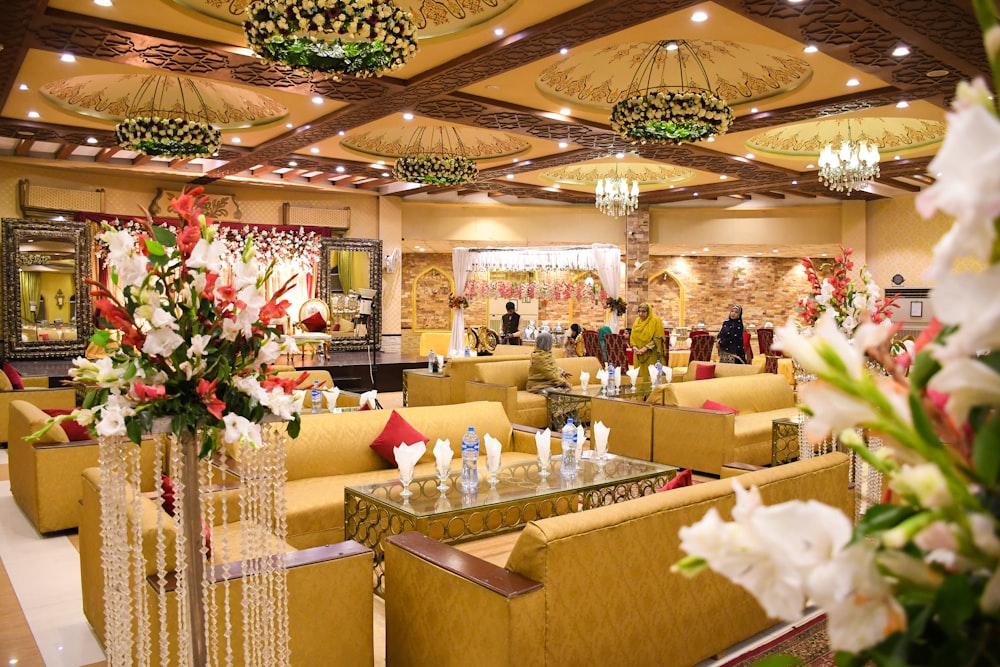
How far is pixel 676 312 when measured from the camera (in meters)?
18.2

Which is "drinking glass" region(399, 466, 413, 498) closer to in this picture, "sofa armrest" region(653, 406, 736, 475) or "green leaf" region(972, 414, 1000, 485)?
"sofa armrest" region(653, 406, 736, 475)

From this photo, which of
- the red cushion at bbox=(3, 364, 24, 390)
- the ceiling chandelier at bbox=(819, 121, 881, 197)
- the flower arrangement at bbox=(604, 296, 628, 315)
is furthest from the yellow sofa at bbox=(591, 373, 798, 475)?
the flower arrangement at bbox=(604, 296, 628, 315)

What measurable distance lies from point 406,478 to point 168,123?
19.4 ft

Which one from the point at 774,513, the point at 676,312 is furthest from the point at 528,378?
the point at 676,312

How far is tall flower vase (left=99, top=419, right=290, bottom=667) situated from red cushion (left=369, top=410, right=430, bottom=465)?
2178mm

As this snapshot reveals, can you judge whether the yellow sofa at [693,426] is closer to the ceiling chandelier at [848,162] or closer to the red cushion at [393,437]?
the red cushion at [393,437]

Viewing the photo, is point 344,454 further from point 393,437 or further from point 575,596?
point 575,596

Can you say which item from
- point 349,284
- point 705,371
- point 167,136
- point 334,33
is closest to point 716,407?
point 705,371

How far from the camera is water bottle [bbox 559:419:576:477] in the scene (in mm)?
4762

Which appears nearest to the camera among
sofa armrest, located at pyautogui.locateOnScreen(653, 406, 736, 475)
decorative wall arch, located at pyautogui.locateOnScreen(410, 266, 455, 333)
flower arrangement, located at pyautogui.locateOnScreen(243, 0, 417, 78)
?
flower arrangement, located at pyautogui.locateOnScreen(243, 0, 417, 78)

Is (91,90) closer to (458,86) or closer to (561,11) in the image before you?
(458,86)

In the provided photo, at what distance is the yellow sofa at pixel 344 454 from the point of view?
4488 mm

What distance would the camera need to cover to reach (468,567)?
2789 mm

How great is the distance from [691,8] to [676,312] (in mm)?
12968
